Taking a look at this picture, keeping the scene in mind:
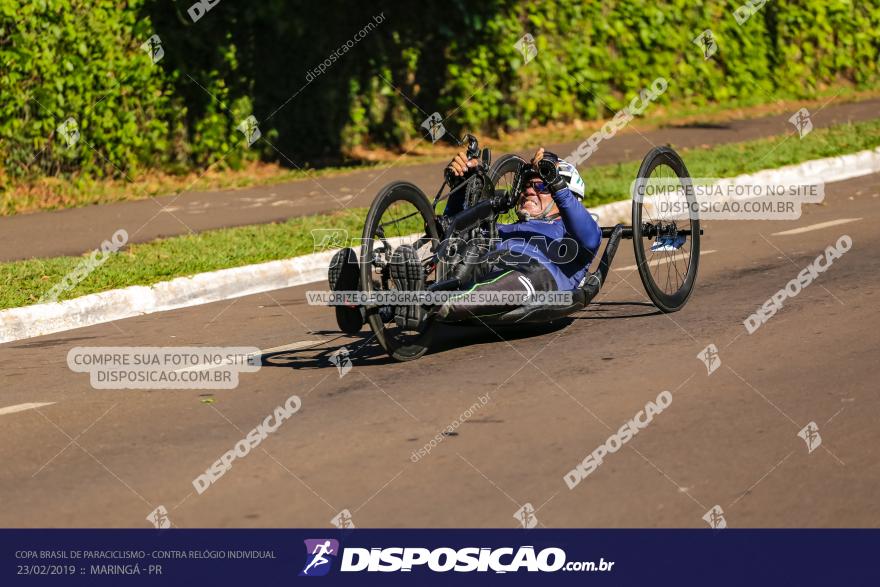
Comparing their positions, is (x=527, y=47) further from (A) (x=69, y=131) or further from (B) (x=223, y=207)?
(A) (x=69, y=131)

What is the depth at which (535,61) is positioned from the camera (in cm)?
1902

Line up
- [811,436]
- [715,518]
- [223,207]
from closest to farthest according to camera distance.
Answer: [715,518], [811,436], [223,207]

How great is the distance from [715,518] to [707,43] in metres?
16.8

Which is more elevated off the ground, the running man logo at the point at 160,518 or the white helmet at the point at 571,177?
the white helmet at the point at 571,177

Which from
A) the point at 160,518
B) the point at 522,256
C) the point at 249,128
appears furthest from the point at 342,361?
the point at 249,128

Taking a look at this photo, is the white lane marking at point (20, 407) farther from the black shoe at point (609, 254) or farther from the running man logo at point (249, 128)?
the running man logo at point (249, 128)

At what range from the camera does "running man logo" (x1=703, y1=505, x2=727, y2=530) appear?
16.6 feet

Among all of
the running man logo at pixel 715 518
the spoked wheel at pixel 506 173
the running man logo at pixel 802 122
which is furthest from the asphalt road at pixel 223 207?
the running man logo at pixel 715 518

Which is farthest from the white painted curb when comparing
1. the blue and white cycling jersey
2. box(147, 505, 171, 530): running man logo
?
→ box(147, 505, 171, 530): running man logo

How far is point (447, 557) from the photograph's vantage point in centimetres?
486

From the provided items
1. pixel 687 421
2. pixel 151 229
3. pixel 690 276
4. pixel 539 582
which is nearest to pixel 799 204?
pixel 690 276

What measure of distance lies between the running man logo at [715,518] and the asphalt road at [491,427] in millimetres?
35

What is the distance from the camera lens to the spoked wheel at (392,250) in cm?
705

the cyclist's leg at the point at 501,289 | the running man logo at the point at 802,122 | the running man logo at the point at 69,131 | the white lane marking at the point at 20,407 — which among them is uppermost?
the running man logo at the point at 69,131
